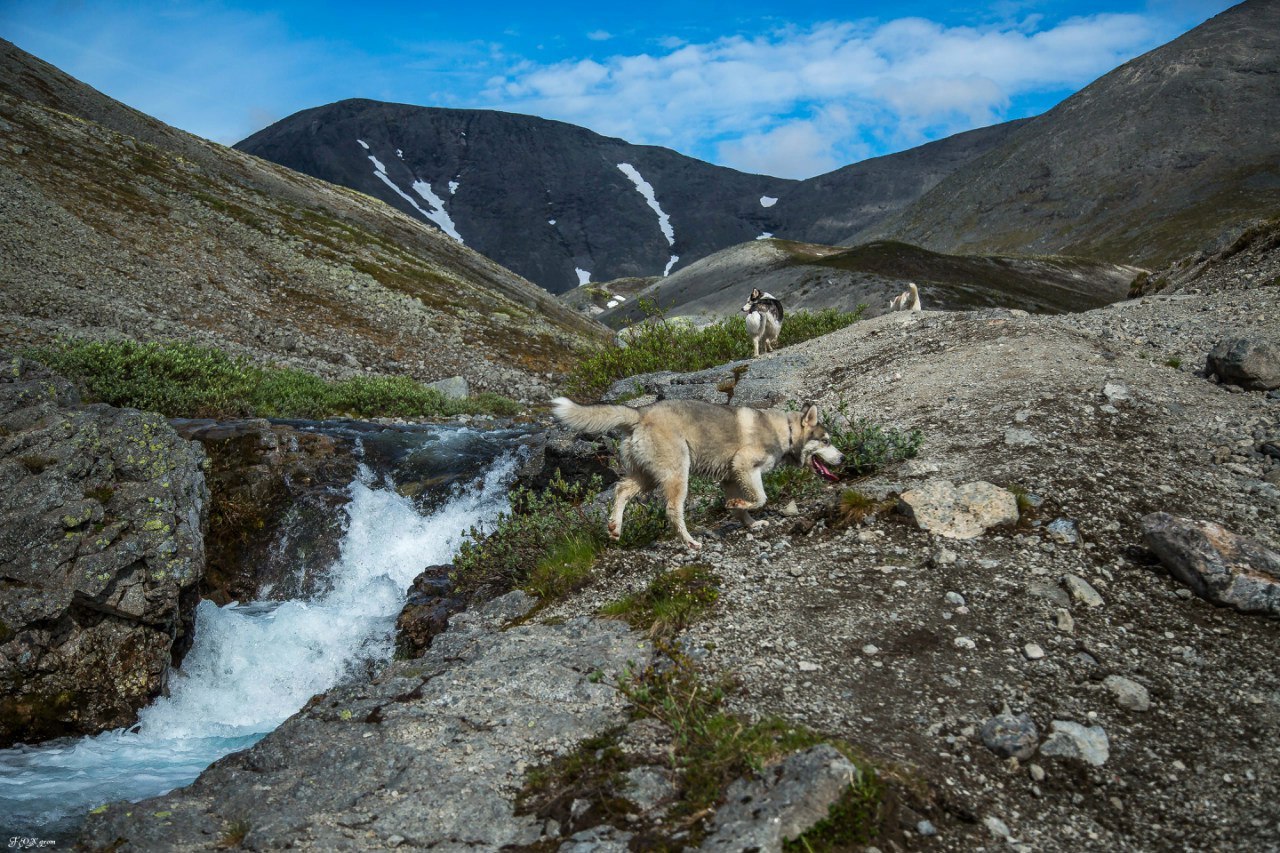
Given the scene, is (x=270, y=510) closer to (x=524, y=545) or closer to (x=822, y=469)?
(x=524, y=545)

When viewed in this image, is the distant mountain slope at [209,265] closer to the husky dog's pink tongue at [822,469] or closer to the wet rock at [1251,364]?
the husky dog's pink tongue at [822,469]

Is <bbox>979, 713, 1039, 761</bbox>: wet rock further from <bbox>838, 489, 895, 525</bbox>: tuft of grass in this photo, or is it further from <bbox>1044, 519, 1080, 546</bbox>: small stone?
<bbox>838, 489, 895, 525</bbox>: tuft of grass

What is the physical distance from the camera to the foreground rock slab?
5207 millimetres

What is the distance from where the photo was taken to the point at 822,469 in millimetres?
10461

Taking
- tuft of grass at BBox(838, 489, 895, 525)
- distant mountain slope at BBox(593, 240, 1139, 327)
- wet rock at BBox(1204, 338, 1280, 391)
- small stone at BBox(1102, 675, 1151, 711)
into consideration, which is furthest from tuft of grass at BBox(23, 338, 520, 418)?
distant mountain slope at BBox(593, 240, 1139, 327)

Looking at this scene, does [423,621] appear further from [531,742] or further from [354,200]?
[354,200]

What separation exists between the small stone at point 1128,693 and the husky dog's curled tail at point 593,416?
559 cm

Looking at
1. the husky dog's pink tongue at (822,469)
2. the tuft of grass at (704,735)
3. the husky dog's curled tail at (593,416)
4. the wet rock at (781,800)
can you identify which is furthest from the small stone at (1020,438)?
the wet rock at (781,800)

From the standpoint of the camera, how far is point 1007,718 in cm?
566

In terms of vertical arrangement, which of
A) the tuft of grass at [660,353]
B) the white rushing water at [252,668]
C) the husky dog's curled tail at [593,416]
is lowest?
the white rushing water at [252,668]

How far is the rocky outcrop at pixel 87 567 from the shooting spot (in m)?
10.3

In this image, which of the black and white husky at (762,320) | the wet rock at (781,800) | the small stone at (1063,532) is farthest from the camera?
the black and white husky at (762,320)

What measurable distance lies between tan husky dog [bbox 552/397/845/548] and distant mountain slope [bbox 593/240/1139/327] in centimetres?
5415

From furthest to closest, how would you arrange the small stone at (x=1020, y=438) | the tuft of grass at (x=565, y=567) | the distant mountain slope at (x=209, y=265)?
1. the distant mountain slope at (x=209, y=265)
2. the small stone at (x=1020, y=438)
3. the tuft of grass at (x=565, y=567)
